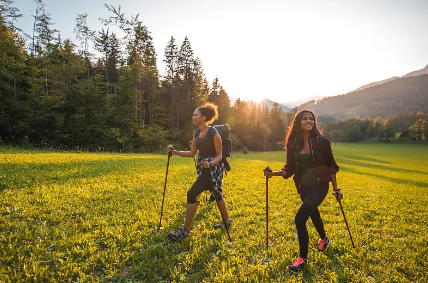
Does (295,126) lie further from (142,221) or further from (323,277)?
(142,221)

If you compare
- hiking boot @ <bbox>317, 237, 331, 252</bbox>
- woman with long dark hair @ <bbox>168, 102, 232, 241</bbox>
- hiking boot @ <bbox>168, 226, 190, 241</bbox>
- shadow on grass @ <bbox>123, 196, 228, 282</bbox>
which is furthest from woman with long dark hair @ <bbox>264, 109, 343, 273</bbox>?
hiking boot @ <bbox>168, 226, 190, 241</bbox>

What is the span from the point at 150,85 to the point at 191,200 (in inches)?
1338

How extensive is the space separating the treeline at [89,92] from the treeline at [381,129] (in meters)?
101

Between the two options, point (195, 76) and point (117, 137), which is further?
point (195, 76)

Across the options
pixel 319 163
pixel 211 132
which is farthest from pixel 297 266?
pixel 211 132

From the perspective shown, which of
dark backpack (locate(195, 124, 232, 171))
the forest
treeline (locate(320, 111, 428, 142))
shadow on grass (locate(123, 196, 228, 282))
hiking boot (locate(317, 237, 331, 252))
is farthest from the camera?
treeline (locate(320, 111, 428, 142))

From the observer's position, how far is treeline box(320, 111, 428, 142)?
9781cm

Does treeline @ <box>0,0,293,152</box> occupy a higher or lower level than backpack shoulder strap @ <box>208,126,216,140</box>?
higher

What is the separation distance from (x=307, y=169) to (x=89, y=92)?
1152 inches

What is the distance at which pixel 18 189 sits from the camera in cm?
593

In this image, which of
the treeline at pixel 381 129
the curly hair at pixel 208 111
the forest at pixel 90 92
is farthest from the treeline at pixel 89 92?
the treeline at pixel 381 129

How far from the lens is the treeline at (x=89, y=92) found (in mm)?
22016

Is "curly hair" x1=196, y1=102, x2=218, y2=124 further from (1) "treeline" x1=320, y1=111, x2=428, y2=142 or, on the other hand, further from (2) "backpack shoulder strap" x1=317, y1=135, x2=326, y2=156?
(1) "treeline" x1=320, y1=111, x2=428, y2=142

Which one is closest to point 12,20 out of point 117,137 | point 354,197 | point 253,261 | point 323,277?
point 117,137
